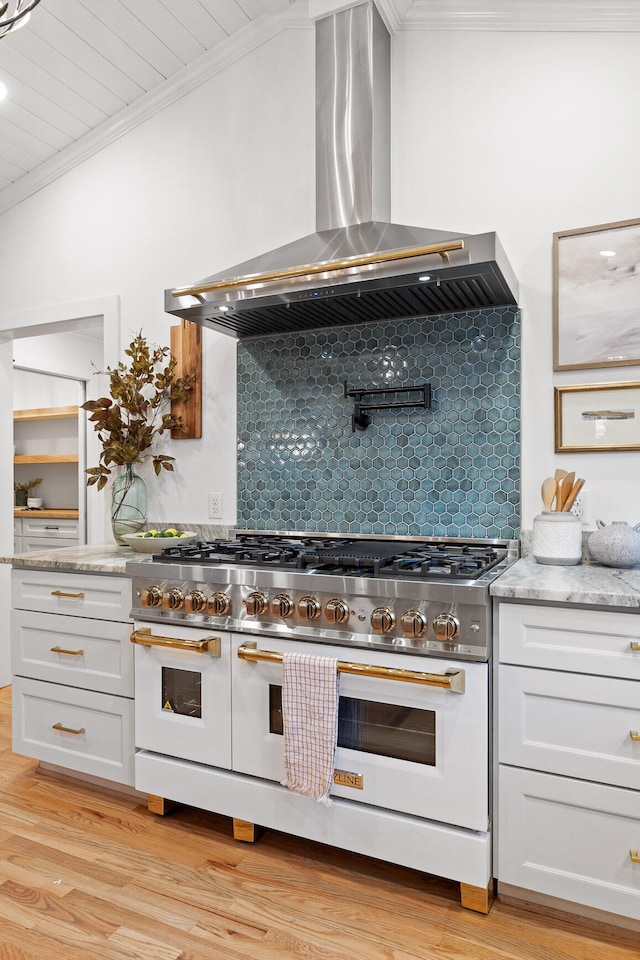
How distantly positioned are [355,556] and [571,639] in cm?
67

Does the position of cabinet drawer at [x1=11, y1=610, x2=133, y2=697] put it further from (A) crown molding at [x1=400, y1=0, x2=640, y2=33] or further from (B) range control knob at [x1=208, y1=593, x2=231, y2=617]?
(A) crown molding at [x1=400, y1=0, x2=640, y2=33]

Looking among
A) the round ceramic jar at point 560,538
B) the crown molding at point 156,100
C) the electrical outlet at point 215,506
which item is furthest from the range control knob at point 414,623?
the crown molding at point 156,100

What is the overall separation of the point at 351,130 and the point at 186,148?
99cm

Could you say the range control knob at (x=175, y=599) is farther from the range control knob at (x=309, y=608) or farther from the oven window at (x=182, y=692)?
the range control knob at (x=309, y=608)

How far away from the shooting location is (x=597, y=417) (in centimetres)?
220

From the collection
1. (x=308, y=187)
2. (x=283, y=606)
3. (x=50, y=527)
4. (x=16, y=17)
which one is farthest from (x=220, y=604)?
(x=50, y=527)

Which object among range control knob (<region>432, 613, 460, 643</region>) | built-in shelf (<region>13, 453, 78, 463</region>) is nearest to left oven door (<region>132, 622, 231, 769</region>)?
range control knob (<region>432, 613, 460, 643</region>)

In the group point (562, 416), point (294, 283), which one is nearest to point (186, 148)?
point (294, 283)

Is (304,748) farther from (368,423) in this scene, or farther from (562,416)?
(562,416)

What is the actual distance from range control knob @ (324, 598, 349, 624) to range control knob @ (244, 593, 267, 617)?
9.3 inches

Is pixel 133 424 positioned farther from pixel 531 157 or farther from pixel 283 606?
pixel 531 157

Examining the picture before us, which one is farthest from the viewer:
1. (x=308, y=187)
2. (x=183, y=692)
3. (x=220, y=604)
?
(x=308, y=187)

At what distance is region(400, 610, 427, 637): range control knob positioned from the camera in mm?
1717

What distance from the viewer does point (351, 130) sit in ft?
7.80
